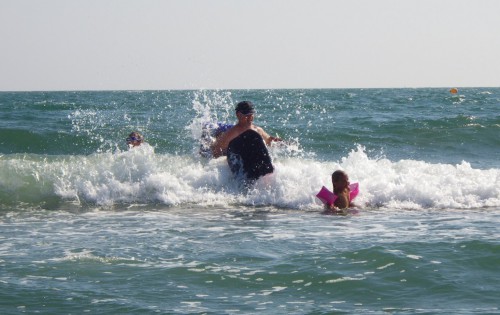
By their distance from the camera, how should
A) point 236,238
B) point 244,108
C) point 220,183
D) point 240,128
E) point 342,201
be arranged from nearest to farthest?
point 236,238 < point 342,201 < point 244,108 < point 240,128 < point 220,183

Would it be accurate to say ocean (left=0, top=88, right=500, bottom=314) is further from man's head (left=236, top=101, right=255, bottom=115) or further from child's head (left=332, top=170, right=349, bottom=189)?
man's head (left=236, top=101, right=255, bottom=115)

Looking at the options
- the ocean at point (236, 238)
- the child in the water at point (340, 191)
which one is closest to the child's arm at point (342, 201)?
the child in the water at point (340, 191)

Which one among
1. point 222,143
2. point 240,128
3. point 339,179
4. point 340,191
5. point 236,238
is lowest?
point 236,238

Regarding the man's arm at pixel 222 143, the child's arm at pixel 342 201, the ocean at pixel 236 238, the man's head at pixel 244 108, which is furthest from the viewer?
the man's arm at pixel 222 143

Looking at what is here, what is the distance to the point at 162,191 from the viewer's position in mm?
11500

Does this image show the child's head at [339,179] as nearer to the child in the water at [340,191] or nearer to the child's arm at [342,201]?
the child in the water at [340,191]

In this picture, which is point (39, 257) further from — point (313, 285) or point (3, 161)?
point (3, 161)

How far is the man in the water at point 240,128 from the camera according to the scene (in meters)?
10.7

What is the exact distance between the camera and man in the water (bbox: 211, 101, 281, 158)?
35.2 feet

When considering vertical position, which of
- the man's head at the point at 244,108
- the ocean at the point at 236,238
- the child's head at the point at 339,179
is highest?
the man's head at the point at 244,108

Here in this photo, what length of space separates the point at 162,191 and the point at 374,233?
4.34m

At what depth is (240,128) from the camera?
35.7 feet

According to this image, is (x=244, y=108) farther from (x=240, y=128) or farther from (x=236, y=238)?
(x=236, y=238)

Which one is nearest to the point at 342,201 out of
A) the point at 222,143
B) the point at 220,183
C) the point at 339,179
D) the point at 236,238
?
the point at 339,179
